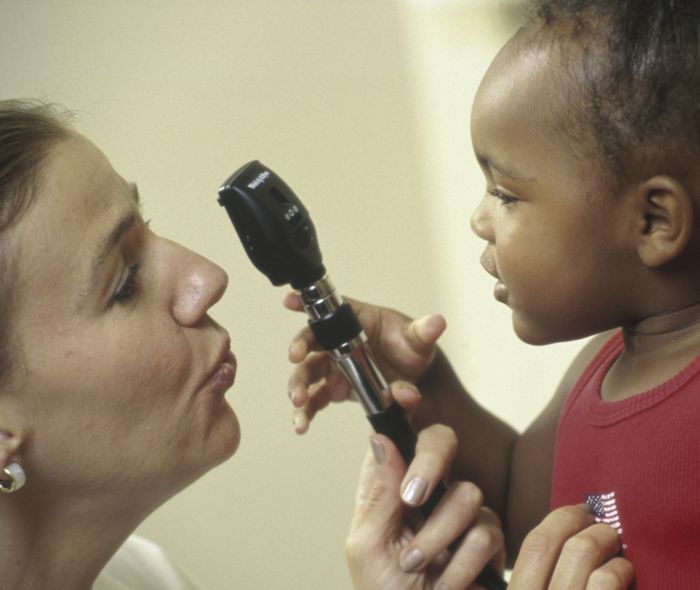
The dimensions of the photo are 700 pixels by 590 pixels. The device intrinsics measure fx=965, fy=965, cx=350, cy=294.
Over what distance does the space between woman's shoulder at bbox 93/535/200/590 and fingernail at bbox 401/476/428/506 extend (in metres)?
0.43

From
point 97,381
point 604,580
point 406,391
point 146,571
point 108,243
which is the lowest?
point 146,571

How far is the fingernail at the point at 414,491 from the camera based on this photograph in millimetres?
975

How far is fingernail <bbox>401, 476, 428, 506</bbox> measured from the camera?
98 centimetres

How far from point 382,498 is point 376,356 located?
0.65ft

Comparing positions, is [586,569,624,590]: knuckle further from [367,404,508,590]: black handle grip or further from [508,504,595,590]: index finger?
[367,404,508,590]: black handle grip

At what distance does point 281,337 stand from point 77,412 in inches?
28.3

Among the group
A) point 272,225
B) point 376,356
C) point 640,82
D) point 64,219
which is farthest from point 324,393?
point 640,82

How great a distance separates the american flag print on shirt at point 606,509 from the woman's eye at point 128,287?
0.47 meters

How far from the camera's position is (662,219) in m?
0.81

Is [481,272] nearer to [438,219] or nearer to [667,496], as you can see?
[438,219]

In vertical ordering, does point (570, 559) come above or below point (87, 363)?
below

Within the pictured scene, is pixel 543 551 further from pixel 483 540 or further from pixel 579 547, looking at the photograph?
pixel 483 540

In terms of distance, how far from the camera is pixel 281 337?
1.59 m

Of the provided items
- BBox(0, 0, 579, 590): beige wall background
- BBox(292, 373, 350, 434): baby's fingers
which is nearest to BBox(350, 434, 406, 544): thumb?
BBox(292, 373, 350, 434): baby's fingers
